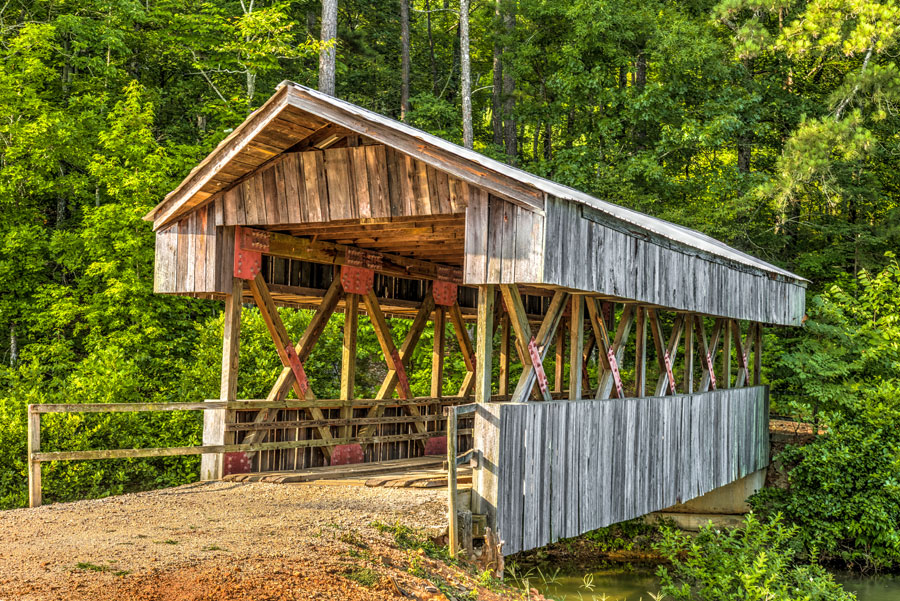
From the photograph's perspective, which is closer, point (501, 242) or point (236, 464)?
point (501, 242)

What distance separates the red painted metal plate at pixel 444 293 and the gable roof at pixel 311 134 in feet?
14.0

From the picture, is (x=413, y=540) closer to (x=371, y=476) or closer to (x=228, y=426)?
(x=371, y=476)

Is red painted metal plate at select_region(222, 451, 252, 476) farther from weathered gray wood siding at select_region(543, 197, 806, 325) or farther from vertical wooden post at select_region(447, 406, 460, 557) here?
weathered gray wood siding at select_region(543, 197, 806, 325)

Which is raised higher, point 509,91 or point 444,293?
point 509,91

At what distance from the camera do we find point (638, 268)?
30.8 ft

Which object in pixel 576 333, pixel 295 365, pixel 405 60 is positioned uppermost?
pixel 405 60

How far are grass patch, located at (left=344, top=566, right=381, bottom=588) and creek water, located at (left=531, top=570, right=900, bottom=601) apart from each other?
A: 813cm

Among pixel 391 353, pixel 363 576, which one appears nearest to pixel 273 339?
pixel 391 353

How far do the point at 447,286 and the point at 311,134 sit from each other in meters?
4.82

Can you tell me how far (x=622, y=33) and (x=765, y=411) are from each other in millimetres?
10862

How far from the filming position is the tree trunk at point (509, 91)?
25812 millimetres

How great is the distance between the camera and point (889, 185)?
23.7 m

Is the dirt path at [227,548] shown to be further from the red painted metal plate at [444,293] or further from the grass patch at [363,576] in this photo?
the red painted metal plate at [444,293]

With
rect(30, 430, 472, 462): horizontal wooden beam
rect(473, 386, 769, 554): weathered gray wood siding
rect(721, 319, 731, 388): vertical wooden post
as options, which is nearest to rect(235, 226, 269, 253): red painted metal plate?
rect(30, 430, 472, 462): horizontal wooden beam
